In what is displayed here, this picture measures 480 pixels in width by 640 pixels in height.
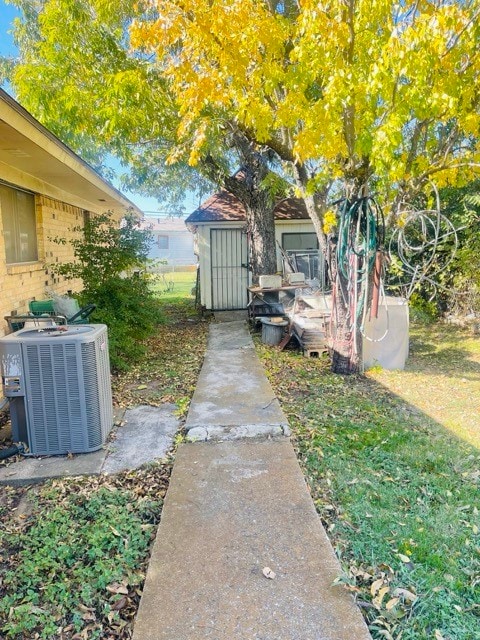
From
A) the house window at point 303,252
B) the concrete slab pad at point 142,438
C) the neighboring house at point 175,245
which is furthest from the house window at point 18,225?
the neighboring house at point 175,245

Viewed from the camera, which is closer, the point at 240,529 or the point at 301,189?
the point at 240,529

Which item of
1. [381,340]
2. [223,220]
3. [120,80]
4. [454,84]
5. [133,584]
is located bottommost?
[133,584]

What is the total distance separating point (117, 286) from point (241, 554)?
14.7 feet

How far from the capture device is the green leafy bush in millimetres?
5844

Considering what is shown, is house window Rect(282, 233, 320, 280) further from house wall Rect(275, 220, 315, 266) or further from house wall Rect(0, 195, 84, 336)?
house wall Rect(0, 195, 84, 336)

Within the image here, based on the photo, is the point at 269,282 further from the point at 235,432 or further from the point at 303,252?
the point at 235,432

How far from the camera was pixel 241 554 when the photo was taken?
2.19 m

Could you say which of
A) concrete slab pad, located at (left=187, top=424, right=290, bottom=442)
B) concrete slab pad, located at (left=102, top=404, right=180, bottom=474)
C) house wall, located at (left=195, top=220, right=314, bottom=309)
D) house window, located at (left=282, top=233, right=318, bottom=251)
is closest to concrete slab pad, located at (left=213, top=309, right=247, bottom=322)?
house wall, located at (left=195, top=220, right=314, bottom=309)

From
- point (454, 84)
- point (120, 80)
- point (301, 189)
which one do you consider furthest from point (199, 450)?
point (120, 80)

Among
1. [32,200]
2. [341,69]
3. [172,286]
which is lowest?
[172,286]

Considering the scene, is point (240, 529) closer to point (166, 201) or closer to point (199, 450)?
point (199, 450)

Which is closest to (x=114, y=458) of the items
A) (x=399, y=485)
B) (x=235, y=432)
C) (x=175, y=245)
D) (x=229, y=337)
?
(x=235, y=432)

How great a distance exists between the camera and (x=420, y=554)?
7.29 ft

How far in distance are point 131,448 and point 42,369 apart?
0.91m
